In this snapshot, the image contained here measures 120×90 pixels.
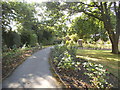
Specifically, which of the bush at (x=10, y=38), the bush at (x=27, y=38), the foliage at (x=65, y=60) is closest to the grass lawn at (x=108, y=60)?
the foliage at (x=65, y=60)

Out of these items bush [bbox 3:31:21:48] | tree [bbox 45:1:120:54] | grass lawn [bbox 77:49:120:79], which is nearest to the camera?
grass lawn [bbox 77:49:120:79]

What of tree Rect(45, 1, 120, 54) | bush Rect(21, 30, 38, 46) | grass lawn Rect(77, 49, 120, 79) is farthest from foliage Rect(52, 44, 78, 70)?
bush Rect(21, 30, 38, 46)

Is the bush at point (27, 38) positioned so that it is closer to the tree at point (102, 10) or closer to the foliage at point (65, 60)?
the tree at point (102, 10)

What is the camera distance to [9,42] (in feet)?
38.0

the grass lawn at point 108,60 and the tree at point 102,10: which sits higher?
the tree at point 102,10

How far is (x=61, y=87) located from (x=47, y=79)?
801 mm

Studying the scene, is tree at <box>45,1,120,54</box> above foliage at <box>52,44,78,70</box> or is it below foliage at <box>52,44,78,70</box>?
above

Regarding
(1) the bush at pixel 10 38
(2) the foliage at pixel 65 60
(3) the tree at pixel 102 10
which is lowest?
(2) the foliage at pixel 65 60

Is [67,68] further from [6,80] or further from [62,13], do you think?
[62,13]

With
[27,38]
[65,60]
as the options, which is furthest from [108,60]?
[27,38]

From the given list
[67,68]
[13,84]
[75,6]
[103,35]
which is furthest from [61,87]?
[103,35]

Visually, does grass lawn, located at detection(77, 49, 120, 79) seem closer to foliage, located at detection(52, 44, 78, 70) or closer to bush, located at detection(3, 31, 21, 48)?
foliage, located at detection(52, 44, 78, 70)

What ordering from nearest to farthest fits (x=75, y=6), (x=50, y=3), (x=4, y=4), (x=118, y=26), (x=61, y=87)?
1. (x=61, y=87)
2. (x=4, y=4)
3. (x=50, y=3)
4. (x=75, y=6)
5. (x=118, y=26)

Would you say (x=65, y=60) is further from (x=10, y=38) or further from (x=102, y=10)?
(x=10, y=38)
